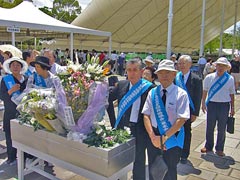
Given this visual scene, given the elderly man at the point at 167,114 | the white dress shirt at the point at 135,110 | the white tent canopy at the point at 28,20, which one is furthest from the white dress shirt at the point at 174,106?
the white tent canopy at the point at 28,20

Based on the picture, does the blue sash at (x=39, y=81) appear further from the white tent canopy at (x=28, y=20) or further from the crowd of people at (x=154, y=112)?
the white tent canopy at (x=28, y=20)

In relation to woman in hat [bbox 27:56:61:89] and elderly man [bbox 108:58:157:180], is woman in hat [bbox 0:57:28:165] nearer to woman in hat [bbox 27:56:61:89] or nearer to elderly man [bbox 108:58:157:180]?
woman in hat [bbox 27:56:61:89]

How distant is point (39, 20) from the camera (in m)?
12.7

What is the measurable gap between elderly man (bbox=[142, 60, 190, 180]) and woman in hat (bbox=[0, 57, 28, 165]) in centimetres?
A: 224

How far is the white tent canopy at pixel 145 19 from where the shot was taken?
3047 cm

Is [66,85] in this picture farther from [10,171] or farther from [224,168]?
[224,168]

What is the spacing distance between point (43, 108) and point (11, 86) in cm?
163

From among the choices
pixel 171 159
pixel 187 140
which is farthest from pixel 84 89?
pixel 187 140

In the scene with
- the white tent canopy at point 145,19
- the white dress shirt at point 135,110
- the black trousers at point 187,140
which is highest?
the white tent canopy at point 145,19

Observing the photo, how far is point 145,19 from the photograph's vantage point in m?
33.2

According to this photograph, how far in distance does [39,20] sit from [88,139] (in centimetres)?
1133

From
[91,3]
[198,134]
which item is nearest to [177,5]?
[91,3]

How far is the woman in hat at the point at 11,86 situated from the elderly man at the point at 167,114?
7.36 ft

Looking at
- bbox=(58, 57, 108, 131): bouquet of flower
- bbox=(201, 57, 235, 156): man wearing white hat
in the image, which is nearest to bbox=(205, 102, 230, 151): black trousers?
bbox=(201, 57, 235, 156): man wearing white hat
